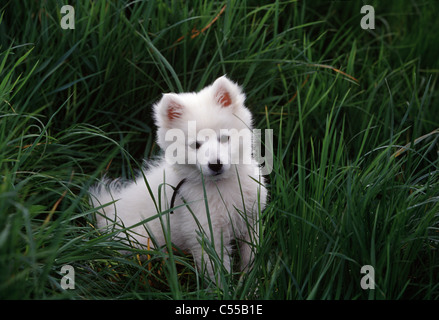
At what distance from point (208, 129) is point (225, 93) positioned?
0.73 ft

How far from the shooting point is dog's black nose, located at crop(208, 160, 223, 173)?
2732 millimetres

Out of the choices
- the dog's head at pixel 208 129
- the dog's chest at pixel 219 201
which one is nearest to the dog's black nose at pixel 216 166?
the dog's head at pixel 208 129

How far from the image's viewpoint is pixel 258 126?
354cm

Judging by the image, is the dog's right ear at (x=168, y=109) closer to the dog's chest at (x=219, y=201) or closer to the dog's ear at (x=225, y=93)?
the dog's ear at (x=225, y=93)

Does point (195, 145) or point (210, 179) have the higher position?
point (195, 145)

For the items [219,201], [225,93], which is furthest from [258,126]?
[219,201]

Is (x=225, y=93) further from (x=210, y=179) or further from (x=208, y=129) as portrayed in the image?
(x=210, y=179)

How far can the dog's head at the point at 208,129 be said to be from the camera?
278 centimetres

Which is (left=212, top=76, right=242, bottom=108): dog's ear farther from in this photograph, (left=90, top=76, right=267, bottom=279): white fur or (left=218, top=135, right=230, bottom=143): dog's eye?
(left=218, top=135, right=230, bottom=143): dog's eye

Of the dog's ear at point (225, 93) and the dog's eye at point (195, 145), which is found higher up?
the dog's ear at point (225, 93)

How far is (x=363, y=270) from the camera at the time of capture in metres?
2.18

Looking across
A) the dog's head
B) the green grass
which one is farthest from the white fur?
the green grass
